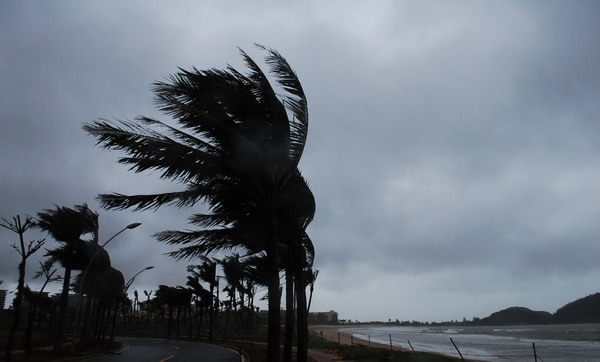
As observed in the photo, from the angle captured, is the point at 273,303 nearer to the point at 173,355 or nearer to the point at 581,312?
the point at 173,355

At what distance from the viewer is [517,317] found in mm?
163750

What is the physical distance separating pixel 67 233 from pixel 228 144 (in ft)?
52.6

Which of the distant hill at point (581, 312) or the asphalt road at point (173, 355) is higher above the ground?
the distant hill at point (581, 312)

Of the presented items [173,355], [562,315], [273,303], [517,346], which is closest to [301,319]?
[273,303]

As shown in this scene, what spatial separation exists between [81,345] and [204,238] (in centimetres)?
2247

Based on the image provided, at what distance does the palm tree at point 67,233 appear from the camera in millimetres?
20016

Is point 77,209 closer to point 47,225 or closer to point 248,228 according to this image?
point 47,225

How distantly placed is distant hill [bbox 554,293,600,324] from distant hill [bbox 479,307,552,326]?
577 cm

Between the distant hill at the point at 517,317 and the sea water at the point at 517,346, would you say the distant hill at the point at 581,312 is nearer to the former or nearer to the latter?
the distant hill at the point at 517,317

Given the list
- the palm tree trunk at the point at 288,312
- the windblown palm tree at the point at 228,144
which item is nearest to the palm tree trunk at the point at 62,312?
the palm tree trunk at the point at 288,312

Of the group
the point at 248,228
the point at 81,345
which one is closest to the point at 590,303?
the point at 81,345

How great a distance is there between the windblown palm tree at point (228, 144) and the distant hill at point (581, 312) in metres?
153

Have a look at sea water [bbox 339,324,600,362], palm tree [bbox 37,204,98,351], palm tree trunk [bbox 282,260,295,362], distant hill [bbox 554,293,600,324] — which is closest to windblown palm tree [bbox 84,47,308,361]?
palm tree trunk [bbox 282,260,295,362]

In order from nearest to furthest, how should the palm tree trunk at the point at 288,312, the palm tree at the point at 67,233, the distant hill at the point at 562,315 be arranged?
1. the palm tree trunk at the point at 288,312
2. the palm tree at the point at 67,233
3. the distant hill at the point at 562,315
